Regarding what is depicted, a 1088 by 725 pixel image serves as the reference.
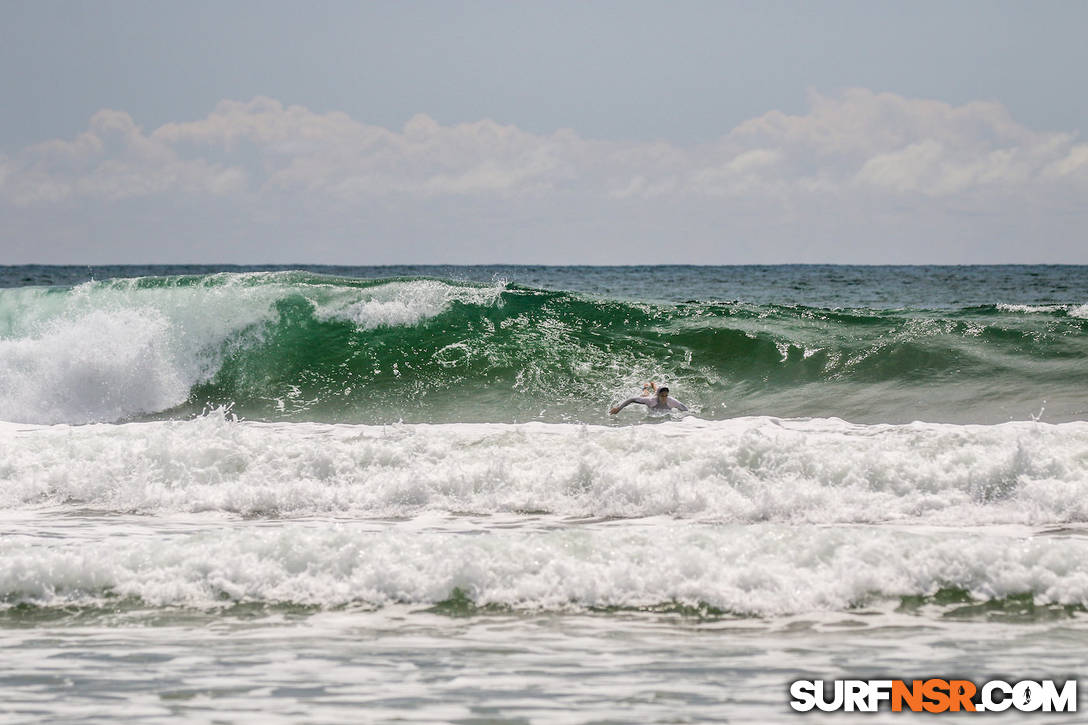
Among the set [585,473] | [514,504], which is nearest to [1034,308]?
[585,473]

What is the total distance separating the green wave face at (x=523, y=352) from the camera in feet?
48.8

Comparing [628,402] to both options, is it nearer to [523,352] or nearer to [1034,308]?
[523,352]

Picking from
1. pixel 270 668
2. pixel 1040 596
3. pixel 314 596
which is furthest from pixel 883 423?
pixel 270 668

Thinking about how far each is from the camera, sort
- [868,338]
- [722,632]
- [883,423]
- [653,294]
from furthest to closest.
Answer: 1. [653,294]
2. [868,338]
3. [883,423]
4. [722,632]

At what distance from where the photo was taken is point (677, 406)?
45.8 feet

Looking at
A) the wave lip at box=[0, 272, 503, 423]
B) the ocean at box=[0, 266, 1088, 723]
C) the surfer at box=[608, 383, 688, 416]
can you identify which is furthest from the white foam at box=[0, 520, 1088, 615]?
the wave lip at box=[0, 272, 503, 423]

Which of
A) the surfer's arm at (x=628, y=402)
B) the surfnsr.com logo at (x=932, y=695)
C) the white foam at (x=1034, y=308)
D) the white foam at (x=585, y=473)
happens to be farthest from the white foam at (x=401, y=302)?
the surfnsr.com logo at (x=932, y=695)

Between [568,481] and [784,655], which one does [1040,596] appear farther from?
[568,481]

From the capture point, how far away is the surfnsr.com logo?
5168 millimetres

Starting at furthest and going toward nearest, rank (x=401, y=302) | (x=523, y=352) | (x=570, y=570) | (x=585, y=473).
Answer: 1. (x=401, y=302)
2. (x=523, y=352)
3. (x=585, y=473)
4. (x=570, y=570)

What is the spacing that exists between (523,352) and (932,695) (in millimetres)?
12501

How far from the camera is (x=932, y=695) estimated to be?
209 inches

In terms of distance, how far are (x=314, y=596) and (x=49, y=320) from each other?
13.8 m

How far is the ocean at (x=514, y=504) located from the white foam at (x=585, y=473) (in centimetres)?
4
